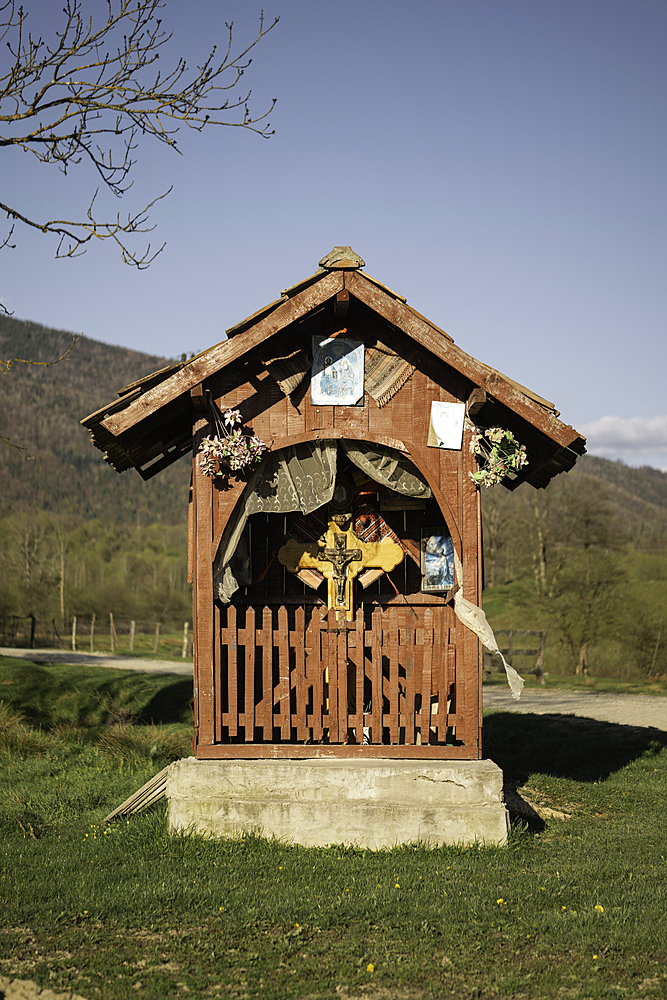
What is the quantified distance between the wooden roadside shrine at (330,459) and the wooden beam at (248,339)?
1 cm

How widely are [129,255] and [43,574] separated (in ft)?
179

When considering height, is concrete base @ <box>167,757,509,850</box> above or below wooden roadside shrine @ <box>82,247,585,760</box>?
below

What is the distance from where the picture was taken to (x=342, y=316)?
719 centimetres

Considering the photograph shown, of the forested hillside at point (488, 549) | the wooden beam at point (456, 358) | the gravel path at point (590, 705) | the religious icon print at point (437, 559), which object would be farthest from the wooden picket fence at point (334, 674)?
the gravel path at point (590, 705)

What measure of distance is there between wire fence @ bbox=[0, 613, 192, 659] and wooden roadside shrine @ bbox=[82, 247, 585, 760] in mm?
25223

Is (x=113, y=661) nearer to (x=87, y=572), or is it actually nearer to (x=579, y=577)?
(x=579, y=577)

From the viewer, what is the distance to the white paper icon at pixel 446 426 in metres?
7.13

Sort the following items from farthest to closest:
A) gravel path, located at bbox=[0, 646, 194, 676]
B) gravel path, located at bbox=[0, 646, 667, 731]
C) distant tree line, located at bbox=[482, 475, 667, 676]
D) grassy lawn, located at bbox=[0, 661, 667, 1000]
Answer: distant tree line, located at bbox=[482, 475, 667, 676], gravel path, located at bbox=[0, 646, 194, 676], gravel path, located at bbox=[0, 646, 667, 731], grassy lawn, located at bbox=[0, 661, 667, 1000]

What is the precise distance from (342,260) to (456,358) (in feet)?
4.38

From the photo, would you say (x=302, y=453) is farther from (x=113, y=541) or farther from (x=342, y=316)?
(x=113, y=541)

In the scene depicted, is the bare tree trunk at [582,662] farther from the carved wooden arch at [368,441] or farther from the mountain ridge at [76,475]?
the mountain ridge at [76,475]

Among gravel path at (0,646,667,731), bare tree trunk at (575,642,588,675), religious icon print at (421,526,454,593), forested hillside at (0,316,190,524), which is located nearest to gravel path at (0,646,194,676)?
gravel path at (0,646,667,731)

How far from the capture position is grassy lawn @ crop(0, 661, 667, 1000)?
445 cm

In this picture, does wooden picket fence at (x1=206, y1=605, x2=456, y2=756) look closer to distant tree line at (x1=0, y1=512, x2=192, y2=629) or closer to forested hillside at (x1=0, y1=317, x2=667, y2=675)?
forested hillside at (x1=0, y1=317, x2=667, y2=675)
